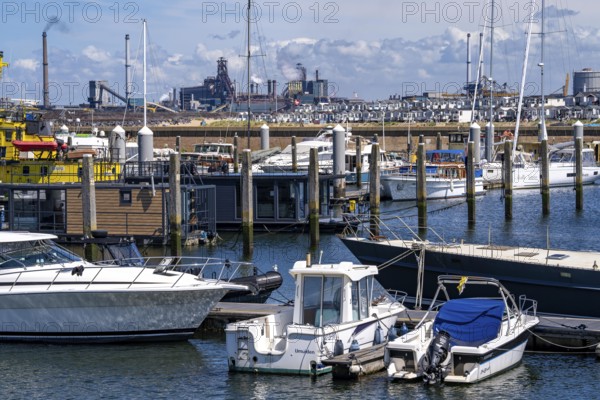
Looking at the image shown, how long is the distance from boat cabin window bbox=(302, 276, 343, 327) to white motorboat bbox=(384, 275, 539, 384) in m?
1.48

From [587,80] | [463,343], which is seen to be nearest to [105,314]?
[463,343]

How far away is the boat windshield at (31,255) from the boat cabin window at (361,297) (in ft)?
25.0

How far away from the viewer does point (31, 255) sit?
27469mm

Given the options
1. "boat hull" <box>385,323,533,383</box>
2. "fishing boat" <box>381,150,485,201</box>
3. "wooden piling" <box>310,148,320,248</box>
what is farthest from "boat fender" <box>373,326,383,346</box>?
"fishing boat" <box>381,150,485,201</box>

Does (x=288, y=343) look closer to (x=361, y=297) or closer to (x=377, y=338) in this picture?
(x=361, y=297)

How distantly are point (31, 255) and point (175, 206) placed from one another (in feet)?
37.1

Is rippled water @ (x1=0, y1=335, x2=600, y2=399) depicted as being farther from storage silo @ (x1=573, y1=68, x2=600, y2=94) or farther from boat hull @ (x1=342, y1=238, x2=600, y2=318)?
storage silo @ (x1=573, y1=68, x2=600, y2=94)

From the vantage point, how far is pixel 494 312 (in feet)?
78.8

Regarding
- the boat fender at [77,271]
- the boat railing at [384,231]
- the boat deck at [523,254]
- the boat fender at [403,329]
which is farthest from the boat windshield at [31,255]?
the boat deck at [523,254]

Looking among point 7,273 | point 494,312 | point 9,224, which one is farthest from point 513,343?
point 9,224

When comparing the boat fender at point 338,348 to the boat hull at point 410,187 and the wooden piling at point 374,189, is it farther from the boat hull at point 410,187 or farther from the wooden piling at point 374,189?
the boat hull at point 410,187

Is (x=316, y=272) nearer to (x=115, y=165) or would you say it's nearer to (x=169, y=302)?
(x=169, y=302)

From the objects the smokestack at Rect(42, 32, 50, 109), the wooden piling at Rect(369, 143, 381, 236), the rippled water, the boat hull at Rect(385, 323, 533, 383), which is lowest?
the rippled water

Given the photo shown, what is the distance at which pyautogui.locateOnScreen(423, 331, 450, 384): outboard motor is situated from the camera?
74.1 ft
